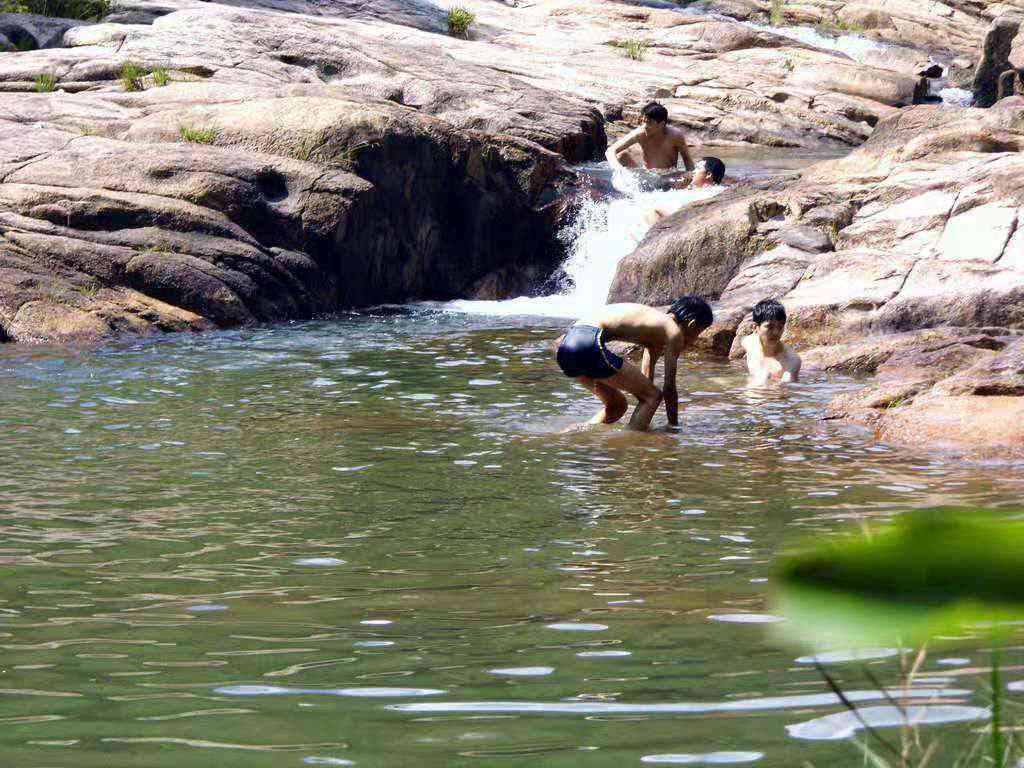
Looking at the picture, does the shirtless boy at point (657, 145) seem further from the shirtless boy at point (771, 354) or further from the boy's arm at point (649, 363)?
the boy's arm at point (649, 363)

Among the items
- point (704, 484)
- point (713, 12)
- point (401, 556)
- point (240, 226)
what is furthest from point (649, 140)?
point (713, 12)

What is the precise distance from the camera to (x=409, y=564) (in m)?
5.61

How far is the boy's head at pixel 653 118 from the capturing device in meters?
19.3

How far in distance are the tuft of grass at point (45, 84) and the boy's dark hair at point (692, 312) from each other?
12902mm

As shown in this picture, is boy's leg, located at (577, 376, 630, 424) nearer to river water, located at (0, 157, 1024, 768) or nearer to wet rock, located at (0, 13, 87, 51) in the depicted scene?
river water, located at (0, 157, 1024, 768)

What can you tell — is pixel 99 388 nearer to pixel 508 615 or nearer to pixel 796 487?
pixel 796 487

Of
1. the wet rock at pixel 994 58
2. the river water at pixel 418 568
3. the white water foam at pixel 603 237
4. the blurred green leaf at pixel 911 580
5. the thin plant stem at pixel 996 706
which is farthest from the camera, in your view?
the wet rock at pixel 994 58

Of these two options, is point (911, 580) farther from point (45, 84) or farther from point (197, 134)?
point (45, 84)

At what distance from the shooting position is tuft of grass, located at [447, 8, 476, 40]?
3219cm

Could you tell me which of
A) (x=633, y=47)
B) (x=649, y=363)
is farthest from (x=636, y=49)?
(x=649, y=363)

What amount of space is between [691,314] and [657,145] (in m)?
10.7

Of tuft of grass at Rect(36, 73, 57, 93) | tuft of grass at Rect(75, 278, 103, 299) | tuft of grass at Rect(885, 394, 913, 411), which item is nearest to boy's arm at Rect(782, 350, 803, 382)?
tuft of grass at Rect(885, 394, 913, 411)

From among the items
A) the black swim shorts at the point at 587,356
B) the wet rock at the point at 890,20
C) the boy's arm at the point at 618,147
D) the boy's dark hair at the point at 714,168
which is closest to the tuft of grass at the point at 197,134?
the boy's arm at the point at 618,147

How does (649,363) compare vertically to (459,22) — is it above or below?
below
